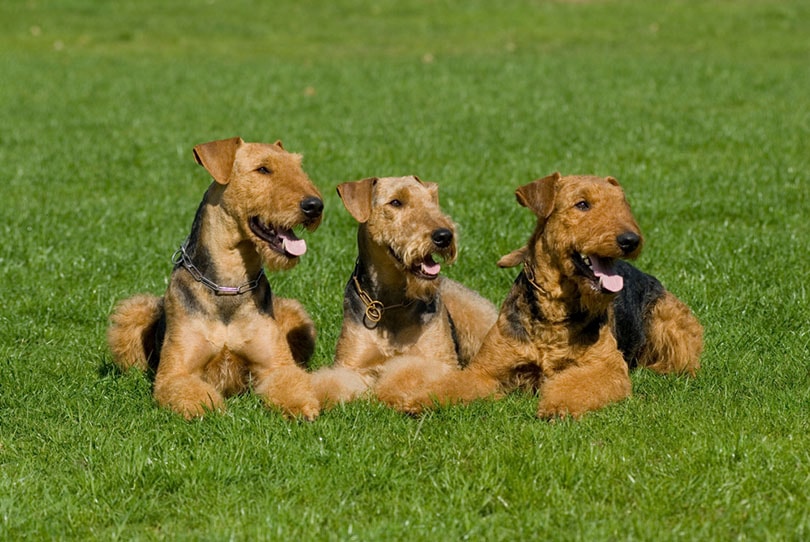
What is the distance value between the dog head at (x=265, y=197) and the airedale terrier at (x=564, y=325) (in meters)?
1.13

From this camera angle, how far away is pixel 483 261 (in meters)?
9.46

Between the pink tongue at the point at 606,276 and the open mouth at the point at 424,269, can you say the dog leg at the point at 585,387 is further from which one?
the open mouth at the point at 424,269

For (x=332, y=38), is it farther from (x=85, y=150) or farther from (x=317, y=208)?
(x=317, y=208)

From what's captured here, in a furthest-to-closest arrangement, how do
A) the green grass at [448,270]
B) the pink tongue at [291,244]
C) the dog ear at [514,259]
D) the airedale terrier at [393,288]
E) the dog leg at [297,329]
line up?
1. the dog leg at [297,329]
2. the dog ear at [514,259]
3. the airedale terrier at [393,288]
4. the pink tongue at [291,244]
5. the green grass at [448,270]

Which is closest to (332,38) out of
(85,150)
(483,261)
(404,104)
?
(404,104)

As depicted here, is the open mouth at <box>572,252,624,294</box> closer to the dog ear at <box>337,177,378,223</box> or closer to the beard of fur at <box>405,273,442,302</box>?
the beard of fur at <box>405,273,442,302</box>

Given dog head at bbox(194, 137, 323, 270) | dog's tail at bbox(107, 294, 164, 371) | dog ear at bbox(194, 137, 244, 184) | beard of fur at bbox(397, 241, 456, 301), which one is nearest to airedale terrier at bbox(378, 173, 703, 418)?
beard of fur at bbox(397, 241, 456, 301)

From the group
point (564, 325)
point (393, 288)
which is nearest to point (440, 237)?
point (393, 288)

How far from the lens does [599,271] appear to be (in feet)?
20.4

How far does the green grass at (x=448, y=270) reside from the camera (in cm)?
490

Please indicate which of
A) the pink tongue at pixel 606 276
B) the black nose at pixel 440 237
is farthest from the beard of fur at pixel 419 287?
the pink tongue at pixel 606 276

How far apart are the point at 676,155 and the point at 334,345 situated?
732cm

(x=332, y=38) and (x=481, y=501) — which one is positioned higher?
(x=481, y=501)

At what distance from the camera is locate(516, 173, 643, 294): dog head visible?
6.04m
